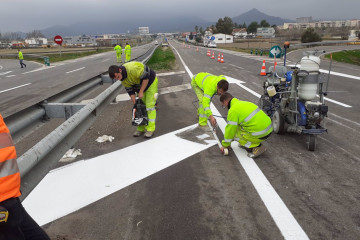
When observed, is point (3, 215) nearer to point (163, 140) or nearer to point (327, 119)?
point (163, 140)

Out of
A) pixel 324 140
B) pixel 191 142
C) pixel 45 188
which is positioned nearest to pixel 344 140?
pixel 324 140

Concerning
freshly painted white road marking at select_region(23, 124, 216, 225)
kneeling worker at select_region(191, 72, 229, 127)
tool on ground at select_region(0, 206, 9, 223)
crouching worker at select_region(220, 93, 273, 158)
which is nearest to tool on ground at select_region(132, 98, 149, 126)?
freshly painted white road marking at select_region(23, 124, 216, 225)

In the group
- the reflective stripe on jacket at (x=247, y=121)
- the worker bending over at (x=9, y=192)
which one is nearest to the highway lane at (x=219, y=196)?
the reflective stripe on jacket at (x=247, y=121)

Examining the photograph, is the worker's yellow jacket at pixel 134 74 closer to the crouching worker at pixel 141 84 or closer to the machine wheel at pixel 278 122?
the crouching worker at pixel 141 84

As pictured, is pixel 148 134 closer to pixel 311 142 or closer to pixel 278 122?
pixel 278 122

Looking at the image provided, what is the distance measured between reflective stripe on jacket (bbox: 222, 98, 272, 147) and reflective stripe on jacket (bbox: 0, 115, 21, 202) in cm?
351

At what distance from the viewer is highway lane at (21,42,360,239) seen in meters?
2.93

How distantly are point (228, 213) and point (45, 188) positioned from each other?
257cm

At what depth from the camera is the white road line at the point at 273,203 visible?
2.86 metres

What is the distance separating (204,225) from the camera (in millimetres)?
2994

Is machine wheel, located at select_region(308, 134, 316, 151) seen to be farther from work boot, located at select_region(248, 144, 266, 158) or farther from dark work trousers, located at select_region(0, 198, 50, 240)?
dark work trousers, located at select_region(0, 198, 50, 240)

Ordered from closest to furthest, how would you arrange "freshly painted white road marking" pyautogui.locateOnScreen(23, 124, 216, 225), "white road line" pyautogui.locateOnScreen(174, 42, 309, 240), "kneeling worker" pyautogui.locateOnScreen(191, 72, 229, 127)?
"white road line" pyautogui.locateOnScreen(174, 42, 309, 240)
"freshly painted white road marking" pyautogui.locateOnScreen(23, 124, 216, 225)
"kneeling worker" pyautogui.locateOnScreen(191, 72, 229, 127)

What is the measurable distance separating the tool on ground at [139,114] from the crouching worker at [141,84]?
84 millimetres

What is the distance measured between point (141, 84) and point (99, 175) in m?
2.42
